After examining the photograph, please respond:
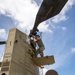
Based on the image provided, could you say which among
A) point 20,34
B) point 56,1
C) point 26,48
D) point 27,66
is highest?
point 56,1

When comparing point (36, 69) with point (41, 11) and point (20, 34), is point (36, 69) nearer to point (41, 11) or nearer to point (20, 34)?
point (20, 34)

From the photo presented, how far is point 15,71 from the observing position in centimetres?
1440

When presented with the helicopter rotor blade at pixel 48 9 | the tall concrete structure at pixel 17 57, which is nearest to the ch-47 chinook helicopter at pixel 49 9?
the helicopter rotor blade at pixel 48 9

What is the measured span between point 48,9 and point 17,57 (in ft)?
21.6

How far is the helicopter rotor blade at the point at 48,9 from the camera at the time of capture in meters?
15.2

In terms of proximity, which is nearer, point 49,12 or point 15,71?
point 15,71

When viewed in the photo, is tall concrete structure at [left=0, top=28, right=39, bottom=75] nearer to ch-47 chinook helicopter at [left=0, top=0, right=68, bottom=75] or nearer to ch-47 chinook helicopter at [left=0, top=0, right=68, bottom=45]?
ch-47 chinook helicopter at [left=0, top=0, right=68, bottom=75]

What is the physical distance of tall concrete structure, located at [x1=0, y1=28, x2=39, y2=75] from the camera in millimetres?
14125

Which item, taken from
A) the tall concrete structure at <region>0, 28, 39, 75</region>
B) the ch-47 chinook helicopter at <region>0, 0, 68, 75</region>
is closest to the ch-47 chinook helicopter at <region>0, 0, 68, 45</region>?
the ch-47 chinook helicopter at <region>0, 0, 68, 75</region>

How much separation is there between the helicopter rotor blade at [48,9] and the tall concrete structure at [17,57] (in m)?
3.20

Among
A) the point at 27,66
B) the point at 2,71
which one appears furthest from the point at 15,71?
the point at 27,66

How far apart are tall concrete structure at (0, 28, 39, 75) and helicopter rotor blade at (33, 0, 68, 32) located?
3.20 m

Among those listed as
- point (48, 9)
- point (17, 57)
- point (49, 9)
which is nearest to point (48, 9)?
point (48, 9)

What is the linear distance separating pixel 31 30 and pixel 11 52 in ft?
22.6
